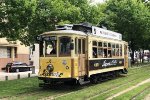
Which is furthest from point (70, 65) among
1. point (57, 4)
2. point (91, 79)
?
point (57, 4)

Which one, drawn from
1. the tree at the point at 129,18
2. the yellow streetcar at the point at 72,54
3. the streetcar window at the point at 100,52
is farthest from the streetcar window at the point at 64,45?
the tree at the point at 129,18

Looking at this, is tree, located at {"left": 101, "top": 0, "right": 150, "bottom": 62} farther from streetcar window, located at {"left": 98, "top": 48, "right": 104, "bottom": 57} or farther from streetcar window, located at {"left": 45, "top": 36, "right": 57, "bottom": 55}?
streetcar window, located at {"left": 45, "top": 36, "right": 57, "bottom": 55}

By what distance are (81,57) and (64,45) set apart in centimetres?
144

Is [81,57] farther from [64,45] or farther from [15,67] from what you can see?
[15,67]

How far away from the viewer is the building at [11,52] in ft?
148

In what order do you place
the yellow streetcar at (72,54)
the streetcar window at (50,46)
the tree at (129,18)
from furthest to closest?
the tree at (129,18) → the streetcar window at (50,46) → the yellow streetcar at (72,54)

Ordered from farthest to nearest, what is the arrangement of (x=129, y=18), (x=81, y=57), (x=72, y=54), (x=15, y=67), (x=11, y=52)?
1. (x=129, y=18)
2. (x=11, y=52)
3. (x=15, y=67)
4. (x=81, y=57)
5. (x=72, y=54)

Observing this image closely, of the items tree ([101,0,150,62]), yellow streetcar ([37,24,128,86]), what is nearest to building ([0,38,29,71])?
tree ([101,0,150,62])

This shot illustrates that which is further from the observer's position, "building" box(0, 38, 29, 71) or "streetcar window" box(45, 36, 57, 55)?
"building" box(0, 38, 29, 71)

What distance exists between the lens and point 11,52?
47.4 metres

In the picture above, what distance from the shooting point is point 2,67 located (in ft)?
147

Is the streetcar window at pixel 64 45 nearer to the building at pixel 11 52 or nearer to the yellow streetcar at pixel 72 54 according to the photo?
the yellow streetcar at pixel 72 54

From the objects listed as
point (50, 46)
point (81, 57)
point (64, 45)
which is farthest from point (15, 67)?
point (64, 45)

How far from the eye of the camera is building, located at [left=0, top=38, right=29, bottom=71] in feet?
148
